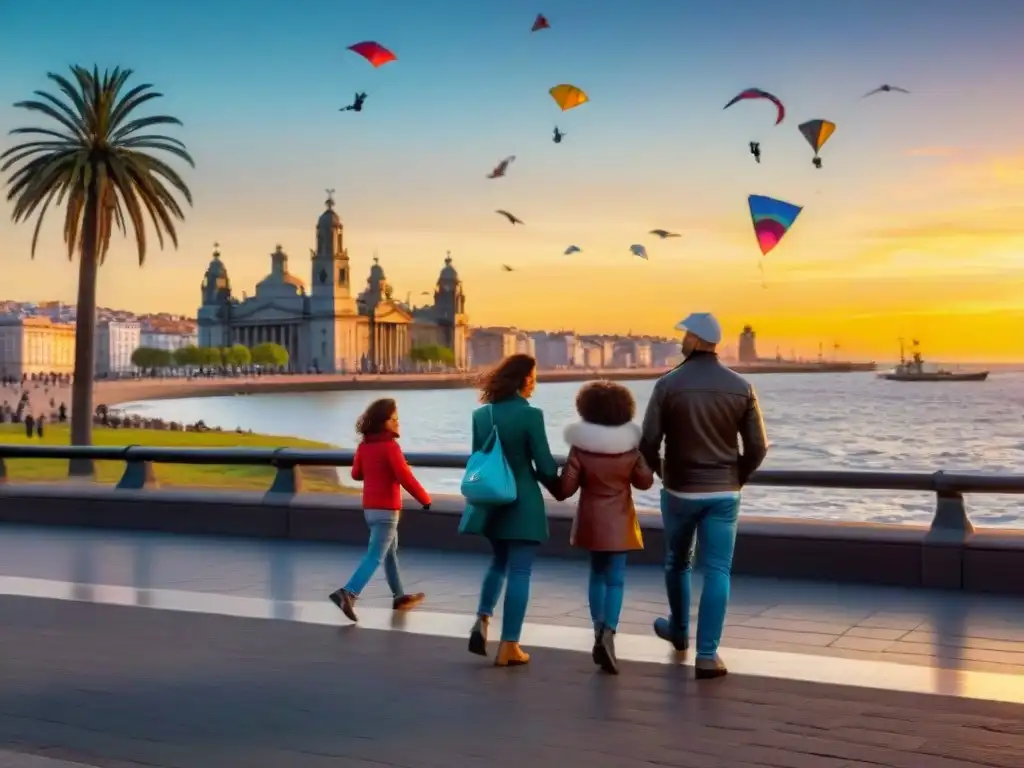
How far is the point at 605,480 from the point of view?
6777 mm

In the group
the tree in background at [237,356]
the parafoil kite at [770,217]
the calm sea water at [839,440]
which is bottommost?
the calm sea water at [839,440]

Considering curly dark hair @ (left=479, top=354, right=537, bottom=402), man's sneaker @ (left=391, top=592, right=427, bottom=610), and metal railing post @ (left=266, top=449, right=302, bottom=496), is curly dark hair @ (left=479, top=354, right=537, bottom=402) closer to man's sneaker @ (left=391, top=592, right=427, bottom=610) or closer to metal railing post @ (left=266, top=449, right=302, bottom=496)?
man's sneaker @ (left=391, top=592, right=427, bottom=610)

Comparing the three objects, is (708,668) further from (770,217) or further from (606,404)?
(770,217)

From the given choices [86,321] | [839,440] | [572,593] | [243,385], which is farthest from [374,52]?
[243,385]

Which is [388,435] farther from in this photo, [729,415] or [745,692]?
[745,692]

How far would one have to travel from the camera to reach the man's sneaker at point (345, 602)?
7867mm

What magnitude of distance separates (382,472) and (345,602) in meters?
0.90

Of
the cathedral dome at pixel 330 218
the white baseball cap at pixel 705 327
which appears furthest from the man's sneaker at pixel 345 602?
the cathedral dome at pixel 330 218

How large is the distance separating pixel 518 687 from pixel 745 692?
3.37ft

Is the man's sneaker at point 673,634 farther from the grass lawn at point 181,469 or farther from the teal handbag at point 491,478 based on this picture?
the grass lawn at point 181,469

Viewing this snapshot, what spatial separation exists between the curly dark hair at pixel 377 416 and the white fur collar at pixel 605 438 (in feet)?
6.00

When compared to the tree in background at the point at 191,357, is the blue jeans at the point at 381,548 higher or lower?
lower

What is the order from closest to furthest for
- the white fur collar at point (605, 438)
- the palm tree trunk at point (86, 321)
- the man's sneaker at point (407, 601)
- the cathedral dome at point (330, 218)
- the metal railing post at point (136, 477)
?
the white fur collar at point (605, 438)
the man's sneaker at point (407, 601)
the metal railing post at point (136, 477)
the palm tree trunk at point (86, 321)
the cathedral dome at point (330, 218)

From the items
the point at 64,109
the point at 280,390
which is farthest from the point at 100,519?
the point at 280,390
